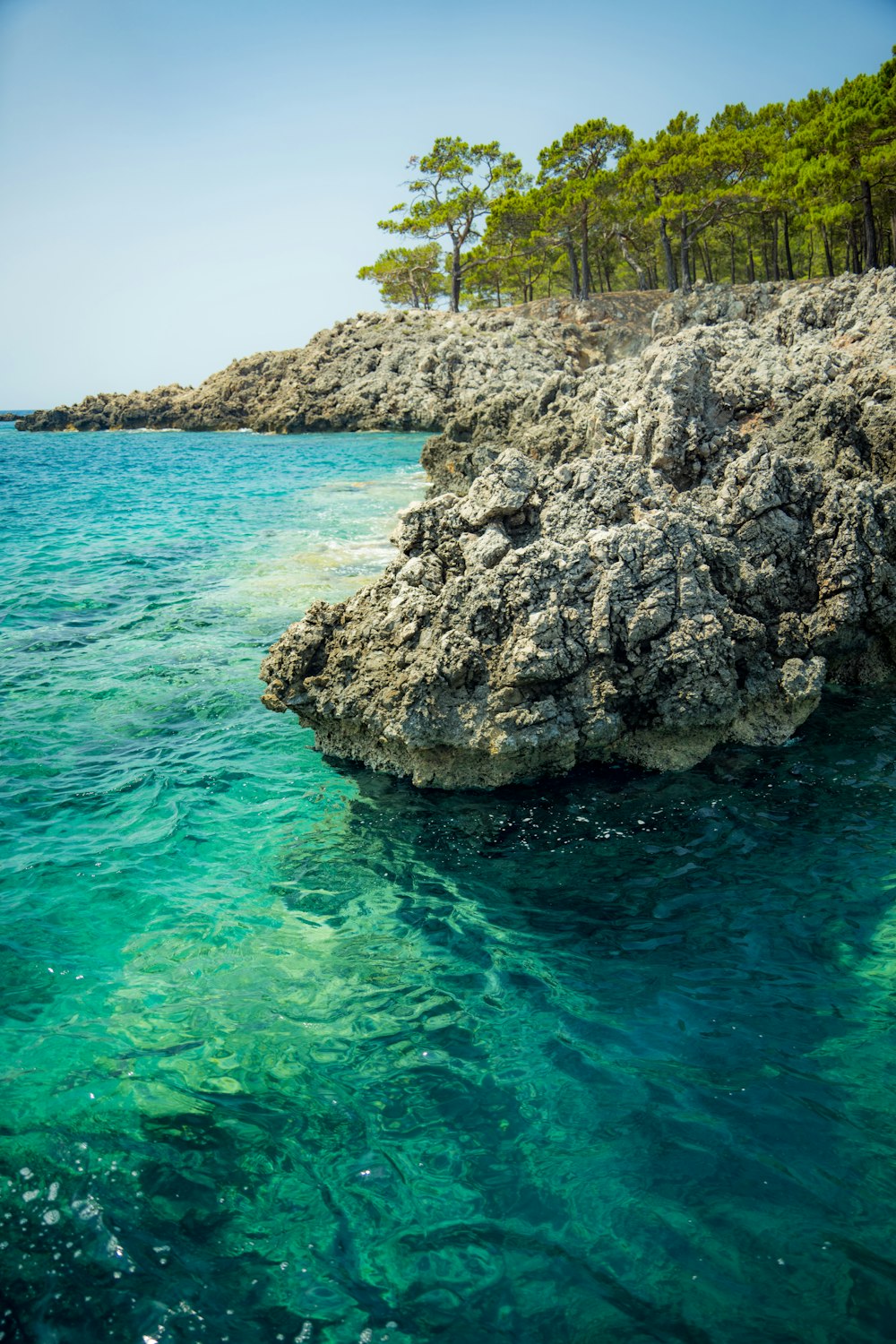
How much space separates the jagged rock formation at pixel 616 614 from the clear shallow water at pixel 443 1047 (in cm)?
66

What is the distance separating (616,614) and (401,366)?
6967 centimetres

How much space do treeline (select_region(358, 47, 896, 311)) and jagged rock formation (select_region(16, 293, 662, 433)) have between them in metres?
4.47

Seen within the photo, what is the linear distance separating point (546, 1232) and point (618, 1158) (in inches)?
27.0

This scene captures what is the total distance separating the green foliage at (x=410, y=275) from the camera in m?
91.9

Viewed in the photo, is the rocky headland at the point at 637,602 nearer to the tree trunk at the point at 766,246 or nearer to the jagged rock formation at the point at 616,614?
the jagged rock formation at the point at 616,614

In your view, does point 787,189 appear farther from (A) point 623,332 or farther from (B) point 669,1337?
(B) point 669,1337

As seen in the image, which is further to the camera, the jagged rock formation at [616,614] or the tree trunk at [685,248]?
the tree trunk at [685,248]

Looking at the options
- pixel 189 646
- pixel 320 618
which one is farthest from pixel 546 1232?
pixel 189 646

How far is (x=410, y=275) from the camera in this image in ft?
300

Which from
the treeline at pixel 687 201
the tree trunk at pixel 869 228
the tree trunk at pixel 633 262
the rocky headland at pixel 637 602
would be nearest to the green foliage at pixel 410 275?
the treeline at pixel 687 201

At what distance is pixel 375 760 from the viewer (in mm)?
9945

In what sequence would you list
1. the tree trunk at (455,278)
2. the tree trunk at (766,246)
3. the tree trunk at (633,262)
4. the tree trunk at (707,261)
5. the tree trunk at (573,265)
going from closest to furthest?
the tree trunk at (766,246) → the tree trunk at (707,261) → the tree trunk at (573,265) → the tree trunk at (633,262) → the tree trunk at (455,278)

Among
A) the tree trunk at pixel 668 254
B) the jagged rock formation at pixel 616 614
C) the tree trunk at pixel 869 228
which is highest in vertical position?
the tree trunk at pixel 668 254

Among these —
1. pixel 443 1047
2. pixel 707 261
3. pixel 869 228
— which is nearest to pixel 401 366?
pixel 707 261
